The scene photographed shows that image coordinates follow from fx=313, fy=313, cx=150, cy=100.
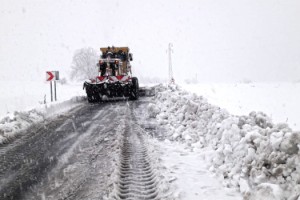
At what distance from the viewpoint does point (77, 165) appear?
553cm

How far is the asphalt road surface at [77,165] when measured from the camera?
440 cm

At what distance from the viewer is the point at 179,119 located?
354 inches

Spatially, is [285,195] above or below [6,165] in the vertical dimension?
above

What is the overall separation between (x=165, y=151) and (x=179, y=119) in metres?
2.76

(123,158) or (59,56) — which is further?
(59,56)

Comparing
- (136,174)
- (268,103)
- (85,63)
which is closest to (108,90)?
(268,103)

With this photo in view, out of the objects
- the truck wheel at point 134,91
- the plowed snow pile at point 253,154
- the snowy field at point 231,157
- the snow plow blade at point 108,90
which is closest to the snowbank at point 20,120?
the snowy field at point 231,157

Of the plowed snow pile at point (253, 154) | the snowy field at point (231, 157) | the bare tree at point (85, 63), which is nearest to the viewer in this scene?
the plowed snow pile at point (253, 154)

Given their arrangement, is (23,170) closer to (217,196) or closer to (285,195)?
(217,196)

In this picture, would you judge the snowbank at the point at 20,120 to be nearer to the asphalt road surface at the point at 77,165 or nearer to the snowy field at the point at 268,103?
the asphalt road surface at the point at 77,165

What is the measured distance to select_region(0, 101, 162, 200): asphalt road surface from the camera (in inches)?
173

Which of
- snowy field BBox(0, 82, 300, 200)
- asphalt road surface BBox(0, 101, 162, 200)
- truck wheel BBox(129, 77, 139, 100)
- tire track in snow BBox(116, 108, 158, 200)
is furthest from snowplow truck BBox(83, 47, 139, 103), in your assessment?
tire track in snow BBox(116, 108, 158, 200)

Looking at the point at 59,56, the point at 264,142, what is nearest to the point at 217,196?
the point at 264,142

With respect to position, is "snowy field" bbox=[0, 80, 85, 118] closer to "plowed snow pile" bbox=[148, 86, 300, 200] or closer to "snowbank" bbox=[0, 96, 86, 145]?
"snowbank" bbox=[0, 96, 86, 145]
